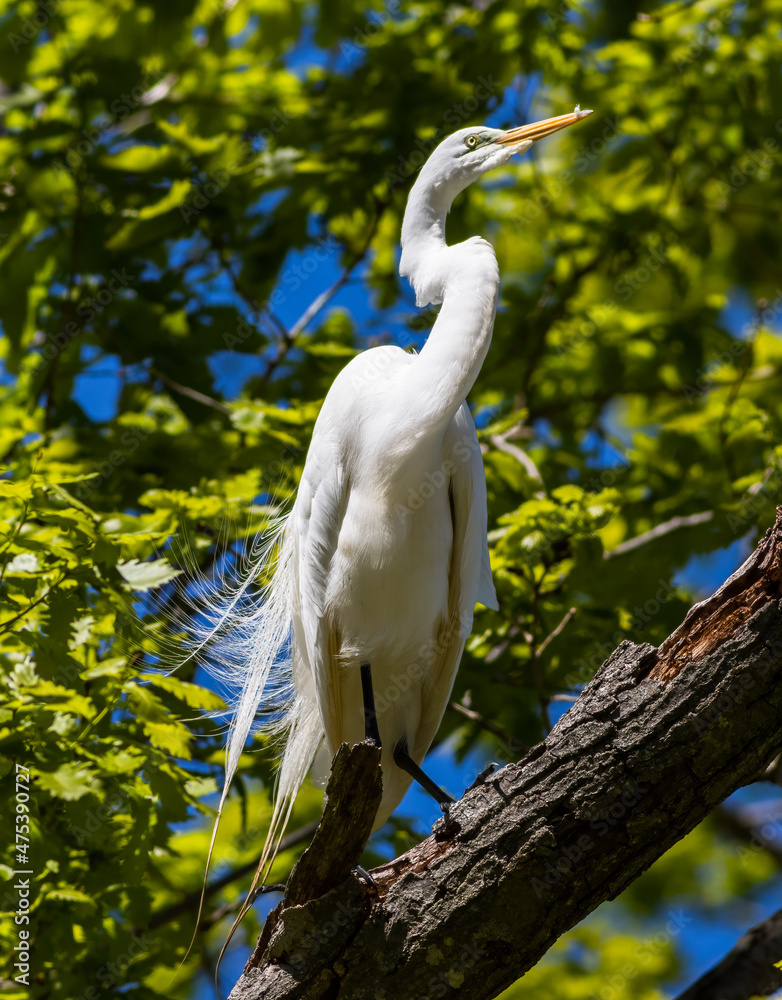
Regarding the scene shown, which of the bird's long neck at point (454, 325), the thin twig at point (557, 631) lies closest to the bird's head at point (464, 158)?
the bird's long neck at point (454, 325)

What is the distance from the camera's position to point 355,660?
287cm

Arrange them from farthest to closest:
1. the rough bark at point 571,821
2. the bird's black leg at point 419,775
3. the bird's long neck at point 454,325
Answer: the bird's black leg at point 419,775 < the bird's long neck at point 454,325 < the rough bark at point 571,821

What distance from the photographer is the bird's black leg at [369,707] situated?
2801 millimetres

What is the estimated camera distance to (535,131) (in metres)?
3.15

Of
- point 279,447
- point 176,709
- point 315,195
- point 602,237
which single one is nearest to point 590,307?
point 602,237

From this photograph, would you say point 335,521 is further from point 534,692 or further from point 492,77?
point 492,77

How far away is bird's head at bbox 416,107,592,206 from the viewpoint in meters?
3.03

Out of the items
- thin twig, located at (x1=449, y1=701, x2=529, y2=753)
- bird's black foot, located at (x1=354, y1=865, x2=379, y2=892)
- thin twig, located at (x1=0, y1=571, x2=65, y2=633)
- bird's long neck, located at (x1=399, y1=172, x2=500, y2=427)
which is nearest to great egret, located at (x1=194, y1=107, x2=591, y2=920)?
bird's long neck, located at (x1=399, y1=172, x2=500, y2=427)

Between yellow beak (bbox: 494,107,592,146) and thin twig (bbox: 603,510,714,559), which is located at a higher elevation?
yellow beak (bbox: 494,107,592,146)

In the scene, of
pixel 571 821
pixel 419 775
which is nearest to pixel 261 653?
pixel 419 775

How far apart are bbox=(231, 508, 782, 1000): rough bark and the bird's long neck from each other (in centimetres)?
91

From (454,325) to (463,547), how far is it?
660 mm

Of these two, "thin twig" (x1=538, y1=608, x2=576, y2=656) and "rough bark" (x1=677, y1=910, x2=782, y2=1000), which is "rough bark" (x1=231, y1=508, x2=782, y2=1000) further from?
"rough bark" (x1=677, y1=910, x2=782, y2=1000)

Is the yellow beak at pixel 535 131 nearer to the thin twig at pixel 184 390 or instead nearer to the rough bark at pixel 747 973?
the thin twig at pixel 184 390
